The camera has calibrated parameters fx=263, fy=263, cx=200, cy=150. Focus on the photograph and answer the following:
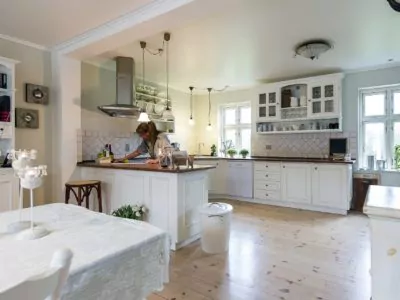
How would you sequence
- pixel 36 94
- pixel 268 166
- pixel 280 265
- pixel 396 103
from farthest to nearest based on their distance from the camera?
pixel 268 166 < pixel 396 103 < pixel 36 94 < pixel 280 265

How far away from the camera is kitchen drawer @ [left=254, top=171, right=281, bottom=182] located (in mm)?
4945

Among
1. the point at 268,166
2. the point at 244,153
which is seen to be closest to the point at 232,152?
the point at 244,153

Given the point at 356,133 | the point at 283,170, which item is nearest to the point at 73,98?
the point at 283,170

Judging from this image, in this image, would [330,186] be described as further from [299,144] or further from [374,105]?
[374,105]

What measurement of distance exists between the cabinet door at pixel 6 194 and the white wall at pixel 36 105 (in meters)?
0.56

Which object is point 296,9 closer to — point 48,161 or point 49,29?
point 49,29

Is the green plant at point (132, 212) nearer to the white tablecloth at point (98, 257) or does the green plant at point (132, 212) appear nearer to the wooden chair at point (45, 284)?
the white tablecloth at point (98, 257)

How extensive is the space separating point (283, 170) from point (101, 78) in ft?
11.9

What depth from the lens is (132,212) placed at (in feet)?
10.3

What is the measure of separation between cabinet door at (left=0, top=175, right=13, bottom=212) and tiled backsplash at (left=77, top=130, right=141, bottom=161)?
3.36 ft

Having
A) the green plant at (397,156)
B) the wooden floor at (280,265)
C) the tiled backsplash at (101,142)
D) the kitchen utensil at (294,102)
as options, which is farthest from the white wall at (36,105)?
the green plant at (397,156)

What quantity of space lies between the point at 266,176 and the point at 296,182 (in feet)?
1.87

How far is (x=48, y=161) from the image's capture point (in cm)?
374

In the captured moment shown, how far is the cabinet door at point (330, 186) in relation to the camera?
169 inches
